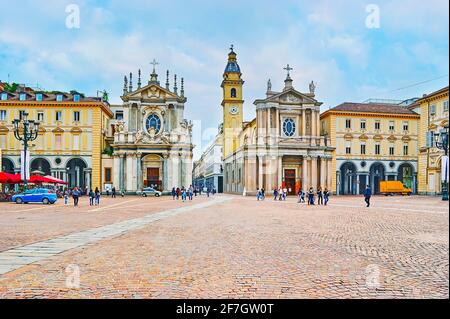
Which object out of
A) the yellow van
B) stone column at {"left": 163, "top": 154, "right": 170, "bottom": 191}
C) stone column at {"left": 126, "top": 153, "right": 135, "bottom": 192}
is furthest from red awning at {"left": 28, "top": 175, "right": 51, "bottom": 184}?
the yellow van

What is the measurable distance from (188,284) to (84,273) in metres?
2.28

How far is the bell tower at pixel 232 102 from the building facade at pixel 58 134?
1199 inches

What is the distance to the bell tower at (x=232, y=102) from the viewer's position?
83625 millimetres

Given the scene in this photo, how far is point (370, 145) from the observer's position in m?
67.2

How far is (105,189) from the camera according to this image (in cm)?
6044

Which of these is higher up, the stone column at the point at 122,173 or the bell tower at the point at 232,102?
the bell tower at the point at 232,102

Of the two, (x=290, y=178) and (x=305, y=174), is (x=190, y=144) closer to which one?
(x=290, y=178)

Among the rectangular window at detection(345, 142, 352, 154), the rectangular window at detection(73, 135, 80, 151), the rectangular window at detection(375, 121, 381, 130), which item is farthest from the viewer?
the rectangular window at detection(375, 121, 381, 130)

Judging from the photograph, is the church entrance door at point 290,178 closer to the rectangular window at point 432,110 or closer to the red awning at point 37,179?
the rectangular window at point 432,110

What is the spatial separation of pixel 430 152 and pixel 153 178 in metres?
39.6

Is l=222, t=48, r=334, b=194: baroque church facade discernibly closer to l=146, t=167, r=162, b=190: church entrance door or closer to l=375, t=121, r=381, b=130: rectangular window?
l=375, t=121, r=381, b=130: rectangular window

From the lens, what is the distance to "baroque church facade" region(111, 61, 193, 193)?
197 ft

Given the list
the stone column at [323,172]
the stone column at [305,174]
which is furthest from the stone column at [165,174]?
the stone column at [323,172]
